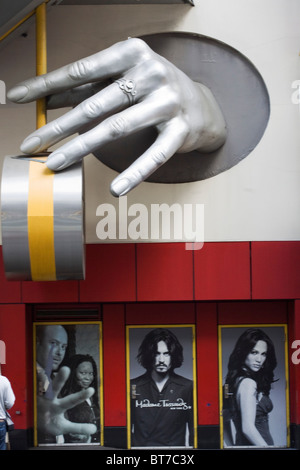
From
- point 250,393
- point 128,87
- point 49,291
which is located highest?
point 128,87

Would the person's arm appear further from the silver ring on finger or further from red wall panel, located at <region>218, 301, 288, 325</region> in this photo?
the silver ring on finger

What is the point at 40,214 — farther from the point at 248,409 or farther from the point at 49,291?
the point at 248,409

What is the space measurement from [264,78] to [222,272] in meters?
2.99

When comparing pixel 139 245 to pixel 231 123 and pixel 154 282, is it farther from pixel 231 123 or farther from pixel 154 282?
pixel 231 123

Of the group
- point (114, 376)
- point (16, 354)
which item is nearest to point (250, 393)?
point (114, 376)

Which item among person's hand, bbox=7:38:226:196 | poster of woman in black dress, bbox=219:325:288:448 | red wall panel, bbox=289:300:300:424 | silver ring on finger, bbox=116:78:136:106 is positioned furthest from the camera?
poster of woman in black dress, bbox=219:325:288:448

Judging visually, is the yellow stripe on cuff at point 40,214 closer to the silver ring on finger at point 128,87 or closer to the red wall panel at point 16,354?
the silver ring on finger at point 128,87

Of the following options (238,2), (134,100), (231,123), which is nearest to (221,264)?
(231,123)

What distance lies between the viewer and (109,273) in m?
12.4

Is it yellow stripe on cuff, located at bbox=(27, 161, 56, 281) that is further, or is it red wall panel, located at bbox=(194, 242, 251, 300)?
red wall panel, located at bbox=(194, 242, 251, 300)

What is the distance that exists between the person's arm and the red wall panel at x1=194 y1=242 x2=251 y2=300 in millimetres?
1464

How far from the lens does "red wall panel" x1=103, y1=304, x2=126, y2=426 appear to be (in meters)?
12.7

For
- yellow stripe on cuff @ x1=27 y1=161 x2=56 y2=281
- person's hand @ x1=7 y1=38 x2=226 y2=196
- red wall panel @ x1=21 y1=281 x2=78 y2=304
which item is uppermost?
person's hand @ x1=7 y1=38 x2=226 y2=196

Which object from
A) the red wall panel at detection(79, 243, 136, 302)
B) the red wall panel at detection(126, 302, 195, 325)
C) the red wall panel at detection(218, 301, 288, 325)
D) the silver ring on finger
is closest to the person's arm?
the red wall panel at detection(218, 301, 288, 325)
